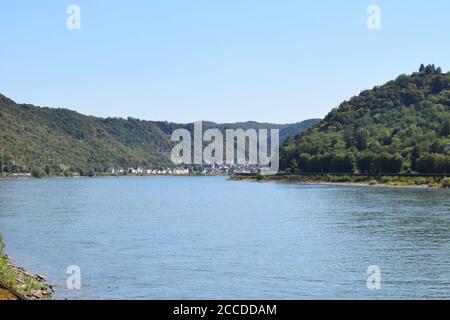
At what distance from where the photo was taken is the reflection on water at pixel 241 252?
3919 cm

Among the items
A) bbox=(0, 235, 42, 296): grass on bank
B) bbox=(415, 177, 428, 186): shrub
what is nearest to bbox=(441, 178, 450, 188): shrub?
bbox=(415, 177, 428, 186): shrub

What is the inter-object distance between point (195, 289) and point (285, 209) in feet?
221

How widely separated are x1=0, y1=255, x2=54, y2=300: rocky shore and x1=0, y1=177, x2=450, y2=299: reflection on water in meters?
0.93

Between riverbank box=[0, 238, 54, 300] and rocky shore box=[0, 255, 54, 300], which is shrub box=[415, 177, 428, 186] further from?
riverbank box=[0, 238, 54, 300]

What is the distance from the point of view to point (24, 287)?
36.3 metres

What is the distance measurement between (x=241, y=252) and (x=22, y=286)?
21.8m

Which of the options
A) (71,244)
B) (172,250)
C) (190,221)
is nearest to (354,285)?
(172,250)

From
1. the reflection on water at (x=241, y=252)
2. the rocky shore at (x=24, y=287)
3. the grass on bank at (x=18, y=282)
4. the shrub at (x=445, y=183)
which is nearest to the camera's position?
the rocky shore at (x=24, y=287)

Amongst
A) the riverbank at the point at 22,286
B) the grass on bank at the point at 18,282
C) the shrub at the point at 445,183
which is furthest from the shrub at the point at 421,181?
the grass on bank at the point at 18,282

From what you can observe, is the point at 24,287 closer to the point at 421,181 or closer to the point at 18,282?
the point at 18,282

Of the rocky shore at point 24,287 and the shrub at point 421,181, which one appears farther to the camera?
the shrub at point 421,181

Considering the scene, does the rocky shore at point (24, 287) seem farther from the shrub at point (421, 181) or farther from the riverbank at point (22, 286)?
the shrub at point (421, 181)

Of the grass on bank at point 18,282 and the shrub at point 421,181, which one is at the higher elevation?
the shrub at point 421,181

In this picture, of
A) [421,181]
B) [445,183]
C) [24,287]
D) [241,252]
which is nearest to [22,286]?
[24,287]
